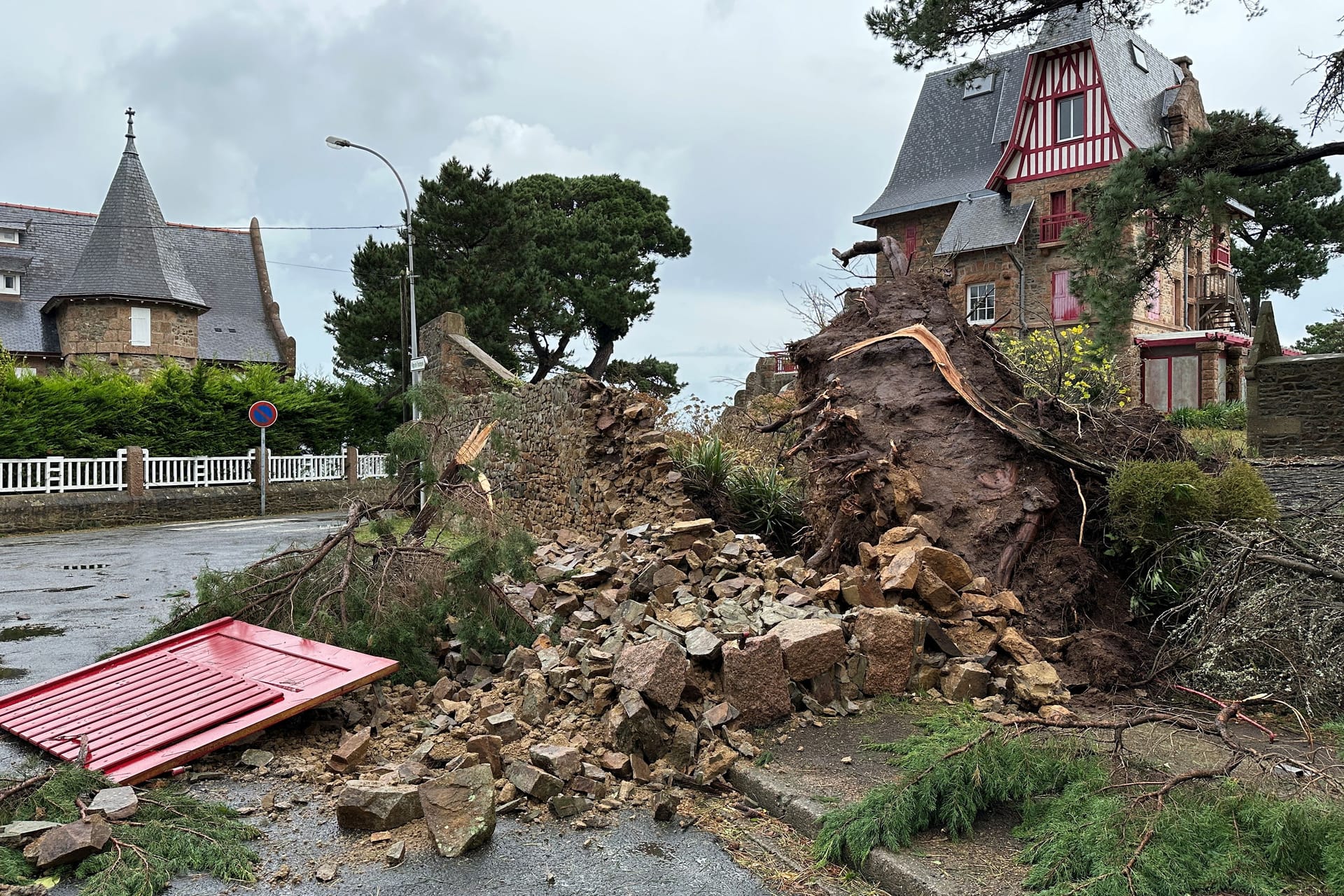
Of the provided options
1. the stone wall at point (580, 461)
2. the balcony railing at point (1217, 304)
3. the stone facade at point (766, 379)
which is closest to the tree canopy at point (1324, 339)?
the balcony railing at point (1217, 304)

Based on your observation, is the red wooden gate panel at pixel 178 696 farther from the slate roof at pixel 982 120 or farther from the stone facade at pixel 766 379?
the slate roof at pixel 982 120

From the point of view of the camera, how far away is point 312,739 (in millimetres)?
4938

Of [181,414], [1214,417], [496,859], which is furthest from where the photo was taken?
[181,414]

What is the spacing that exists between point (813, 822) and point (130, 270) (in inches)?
1421

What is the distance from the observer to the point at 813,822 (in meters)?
3.65

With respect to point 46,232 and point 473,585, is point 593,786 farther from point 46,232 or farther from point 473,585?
point 46,232

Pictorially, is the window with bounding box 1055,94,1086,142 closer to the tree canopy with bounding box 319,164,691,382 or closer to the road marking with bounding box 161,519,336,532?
the tree canopy with bounding box 319,164,691,382

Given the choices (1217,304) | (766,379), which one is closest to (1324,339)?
(1217,304)

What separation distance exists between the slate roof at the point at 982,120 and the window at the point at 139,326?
87.2 feet

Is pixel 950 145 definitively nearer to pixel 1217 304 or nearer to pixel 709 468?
pixel 1217 304

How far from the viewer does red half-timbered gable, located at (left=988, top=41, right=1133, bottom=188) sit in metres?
29.3

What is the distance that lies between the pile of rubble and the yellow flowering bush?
232 centimetres

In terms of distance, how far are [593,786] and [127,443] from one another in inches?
907

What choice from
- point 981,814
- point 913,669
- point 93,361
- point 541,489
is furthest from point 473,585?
point 93,361
